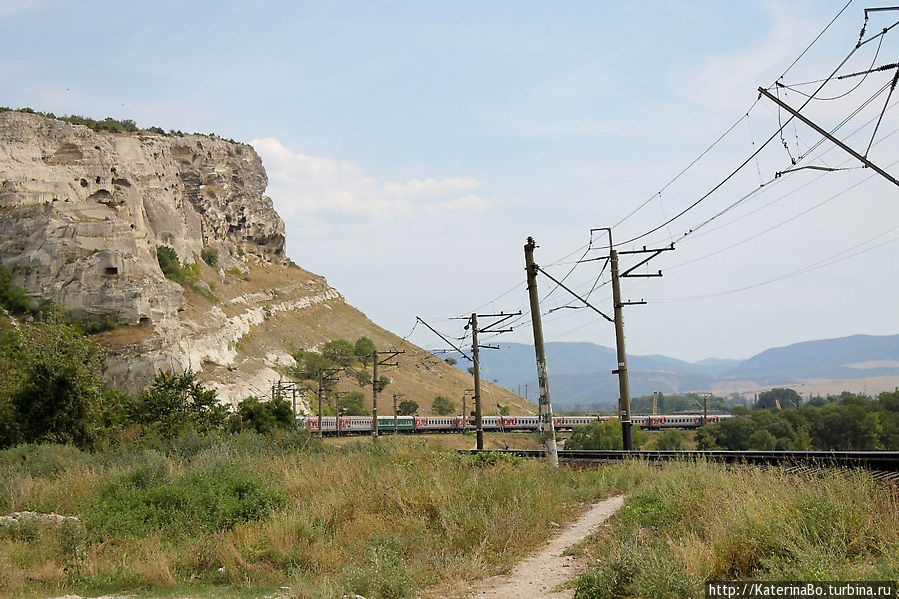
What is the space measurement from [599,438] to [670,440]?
8631 mm

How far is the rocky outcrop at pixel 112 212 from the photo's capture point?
3159 inches

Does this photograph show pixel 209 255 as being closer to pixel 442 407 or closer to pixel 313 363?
pixel 313 363

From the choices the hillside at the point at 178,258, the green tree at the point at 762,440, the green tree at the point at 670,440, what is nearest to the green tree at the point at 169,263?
the hillside at the point at 178,258

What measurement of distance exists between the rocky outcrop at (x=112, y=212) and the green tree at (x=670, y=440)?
187 ft

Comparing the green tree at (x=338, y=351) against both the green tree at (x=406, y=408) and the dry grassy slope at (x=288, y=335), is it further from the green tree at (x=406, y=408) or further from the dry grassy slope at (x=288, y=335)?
the green tree at (x=406, y=408)

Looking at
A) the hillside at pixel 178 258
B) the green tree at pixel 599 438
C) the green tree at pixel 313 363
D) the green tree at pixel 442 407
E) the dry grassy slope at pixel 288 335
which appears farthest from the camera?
the green tree at pixel 442 407

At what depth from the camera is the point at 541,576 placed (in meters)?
9.62

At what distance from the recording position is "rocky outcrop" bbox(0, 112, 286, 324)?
80.2 metres

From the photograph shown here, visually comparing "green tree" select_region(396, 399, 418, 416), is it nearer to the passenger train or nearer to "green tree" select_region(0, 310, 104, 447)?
the passenger train

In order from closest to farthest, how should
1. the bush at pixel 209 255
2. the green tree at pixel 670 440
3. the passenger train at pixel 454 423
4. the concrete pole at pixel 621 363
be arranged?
the concrete pole at pixel 621 363 → the green tree at pixel 670 440 → the passenger train at pixel 454 423 → the bush at pixel 209 255

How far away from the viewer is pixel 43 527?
11.7 m

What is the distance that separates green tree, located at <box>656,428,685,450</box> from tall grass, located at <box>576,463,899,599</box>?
6800 cm

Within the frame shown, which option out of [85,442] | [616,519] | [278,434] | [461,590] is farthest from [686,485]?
[85,442]

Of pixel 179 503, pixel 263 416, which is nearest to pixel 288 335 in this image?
pixel 263 416
